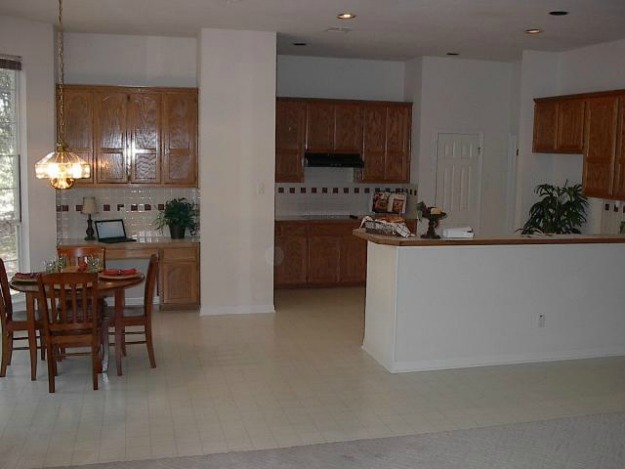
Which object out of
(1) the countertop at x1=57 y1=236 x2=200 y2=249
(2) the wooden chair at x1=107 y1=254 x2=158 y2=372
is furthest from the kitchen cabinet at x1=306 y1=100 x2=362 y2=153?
(2) the wooden chair at x1=107 y1=254 x2=158 y2=372

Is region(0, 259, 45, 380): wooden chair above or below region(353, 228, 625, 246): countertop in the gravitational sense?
below

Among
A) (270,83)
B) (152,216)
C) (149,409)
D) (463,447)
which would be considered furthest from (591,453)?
(152,216)

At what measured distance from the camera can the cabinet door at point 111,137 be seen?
7629 mm

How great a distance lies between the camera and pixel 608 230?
7.70 metres

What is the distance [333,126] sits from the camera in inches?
358

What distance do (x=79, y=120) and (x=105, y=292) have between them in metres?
2.92

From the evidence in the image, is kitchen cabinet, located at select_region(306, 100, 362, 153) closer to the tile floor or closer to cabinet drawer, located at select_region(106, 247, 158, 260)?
cabinet drawer, located at select_region(106, 247, 158, 260)

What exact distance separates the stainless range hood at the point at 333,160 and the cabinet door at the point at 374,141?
0.17 m

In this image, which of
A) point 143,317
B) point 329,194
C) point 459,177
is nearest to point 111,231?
point 143,317

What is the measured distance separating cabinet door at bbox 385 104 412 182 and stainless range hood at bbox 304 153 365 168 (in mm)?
450

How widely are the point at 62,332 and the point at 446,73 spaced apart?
6.09 metres

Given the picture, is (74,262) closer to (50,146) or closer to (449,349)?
(50,146)

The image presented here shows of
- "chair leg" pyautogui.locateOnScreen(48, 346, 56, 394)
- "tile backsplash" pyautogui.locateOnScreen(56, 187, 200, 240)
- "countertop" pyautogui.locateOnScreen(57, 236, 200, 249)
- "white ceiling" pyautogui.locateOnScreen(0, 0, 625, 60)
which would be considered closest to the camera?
"chair leg" pyautogui.locateOnScreen(48, 346, 56, 394)

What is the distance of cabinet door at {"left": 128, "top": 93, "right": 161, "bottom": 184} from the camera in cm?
771
